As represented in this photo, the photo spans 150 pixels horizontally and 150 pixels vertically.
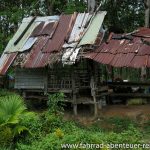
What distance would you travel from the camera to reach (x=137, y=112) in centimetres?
1530

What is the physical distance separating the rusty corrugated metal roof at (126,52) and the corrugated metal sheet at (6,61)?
3628 mm

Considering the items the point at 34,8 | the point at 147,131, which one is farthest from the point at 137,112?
the point at 34,8

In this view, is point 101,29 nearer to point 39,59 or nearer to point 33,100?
point 39,59

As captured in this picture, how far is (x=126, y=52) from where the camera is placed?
14.5 metres

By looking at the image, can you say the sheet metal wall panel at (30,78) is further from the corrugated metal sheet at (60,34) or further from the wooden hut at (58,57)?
the corrugated metal sheet at (60,34)

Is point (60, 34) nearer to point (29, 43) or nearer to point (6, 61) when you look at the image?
point (29, 43)

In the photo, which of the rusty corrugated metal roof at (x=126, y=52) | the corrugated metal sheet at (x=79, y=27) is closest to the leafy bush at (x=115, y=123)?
the rusty corrugated metal roof at (x=126, y=52)

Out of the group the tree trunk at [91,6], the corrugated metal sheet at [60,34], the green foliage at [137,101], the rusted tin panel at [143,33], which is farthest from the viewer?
the tree trunk at [91,6]

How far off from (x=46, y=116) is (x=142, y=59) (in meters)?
4.30

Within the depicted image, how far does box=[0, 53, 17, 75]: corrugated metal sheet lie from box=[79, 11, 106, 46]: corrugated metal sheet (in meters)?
3.29

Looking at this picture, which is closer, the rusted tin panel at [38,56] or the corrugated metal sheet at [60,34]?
the rusted tin panel at [38,56]

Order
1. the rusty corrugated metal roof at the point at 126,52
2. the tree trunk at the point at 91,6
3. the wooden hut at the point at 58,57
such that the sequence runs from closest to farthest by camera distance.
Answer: the rusty corrugated metal roof at the point at 126,52
the wooden hut at the point at 58,57
the tree trunk at the point at 91,6

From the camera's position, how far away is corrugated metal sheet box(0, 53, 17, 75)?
Answer: 16.4 m

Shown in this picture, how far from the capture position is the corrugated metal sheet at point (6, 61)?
16.4 meters
